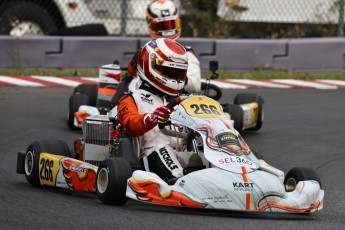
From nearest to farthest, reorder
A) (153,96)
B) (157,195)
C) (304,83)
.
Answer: (157,195)
(153,96)
(304,83)

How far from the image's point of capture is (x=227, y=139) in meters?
6.68

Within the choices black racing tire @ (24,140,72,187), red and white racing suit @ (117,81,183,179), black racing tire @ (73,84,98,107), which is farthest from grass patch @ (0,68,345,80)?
red and white racing suit @ (117,81,183,179)

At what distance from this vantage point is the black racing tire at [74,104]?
10625mm

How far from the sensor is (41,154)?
25.0 ft

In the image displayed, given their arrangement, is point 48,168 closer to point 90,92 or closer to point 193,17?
point 90,92

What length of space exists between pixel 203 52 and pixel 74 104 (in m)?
3.76

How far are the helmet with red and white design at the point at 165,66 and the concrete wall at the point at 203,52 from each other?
6.36m

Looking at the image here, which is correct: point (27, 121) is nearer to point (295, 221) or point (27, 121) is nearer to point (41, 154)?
point (41, 154)

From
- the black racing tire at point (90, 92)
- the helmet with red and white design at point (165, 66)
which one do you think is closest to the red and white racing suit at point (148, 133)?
the helmet with red and white design at point (165, 66)

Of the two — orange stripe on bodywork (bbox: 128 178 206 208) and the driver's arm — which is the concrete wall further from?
orange stripe on bodywork (bbox: 128 178 206 208)

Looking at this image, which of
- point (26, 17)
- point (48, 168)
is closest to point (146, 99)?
point (48, 168)

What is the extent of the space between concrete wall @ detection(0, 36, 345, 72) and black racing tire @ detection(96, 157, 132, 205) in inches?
279

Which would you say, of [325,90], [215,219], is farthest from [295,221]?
[325,90]

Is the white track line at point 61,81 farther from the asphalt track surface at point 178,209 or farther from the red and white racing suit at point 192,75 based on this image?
the red and white racing suit at point 192,75
